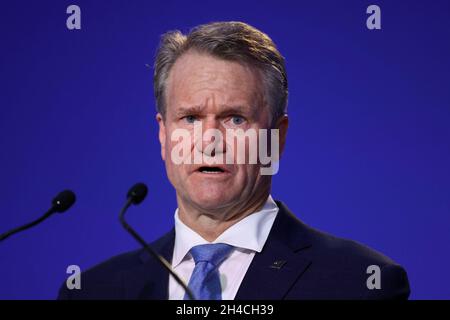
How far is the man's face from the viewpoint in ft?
7.67

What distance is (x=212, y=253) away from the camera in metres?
2.32

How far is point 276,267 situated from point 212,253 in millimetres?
195

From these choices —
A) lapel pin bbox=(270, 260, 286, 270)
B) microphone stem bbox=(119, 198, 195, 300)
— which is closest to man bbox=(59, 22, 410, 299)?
lapel pin bbox=(270, 260, 286, 270)

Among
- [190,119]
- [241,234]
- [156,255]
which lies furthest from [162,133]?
[156,255]

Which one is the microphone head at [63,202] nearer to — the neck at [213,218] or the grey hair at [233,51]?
the neck at [213,218]

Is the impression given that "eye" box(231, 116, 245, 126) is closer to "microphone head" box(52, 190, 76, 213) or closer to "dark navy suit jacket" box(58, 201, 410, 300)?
"dark navy suit jacket" box(58, 201, 410, 300)

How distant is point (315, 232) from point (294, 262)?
0.23 meters

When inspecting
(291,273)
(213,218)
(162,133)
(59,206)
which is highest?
(162,133)

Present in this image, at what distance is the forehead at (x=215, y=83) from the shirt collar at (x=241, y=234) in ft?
1.09

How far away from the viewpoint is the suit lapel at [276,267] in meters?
2.20

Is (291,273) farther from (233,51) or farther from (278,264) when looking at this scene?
(233,51)

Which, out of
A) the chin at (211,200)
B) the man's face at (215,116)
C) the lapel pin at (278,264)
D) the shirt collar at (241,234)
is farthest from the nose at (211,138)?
the lapel pin at (278,264)

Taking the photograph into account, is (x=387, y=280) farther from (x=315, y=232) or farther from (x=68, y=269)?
(x=68, y=269)

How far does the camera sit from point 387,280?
227 cm
